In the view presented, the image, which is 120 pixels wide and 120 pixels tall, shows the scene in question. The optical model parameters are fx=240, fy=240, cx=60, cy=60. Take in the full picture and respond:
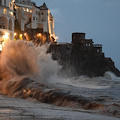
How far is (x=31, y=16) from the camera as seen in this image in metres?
76.4

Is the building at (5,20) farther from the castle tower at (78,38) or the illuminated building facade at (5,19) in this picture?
the castle tower at (78,38)

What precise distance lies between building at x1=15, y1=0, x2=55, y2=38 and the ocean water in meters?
32.5

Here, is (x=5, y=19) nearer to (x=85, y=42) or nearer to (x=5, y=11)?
(x=5, y=11)

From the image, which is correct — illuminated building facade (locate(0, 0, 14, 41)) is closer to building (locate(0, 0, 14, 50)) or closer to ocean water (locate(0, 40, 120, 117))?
building (locate(0, 0, 14, 50))

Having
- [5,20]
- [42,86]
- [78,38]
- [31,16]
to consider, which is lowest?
[42,86]

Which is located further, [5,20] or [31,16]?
[31,16]

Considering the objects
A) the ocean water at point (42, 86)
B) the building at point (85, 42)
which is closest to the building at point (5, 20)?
the ocean water at point (42, 86)

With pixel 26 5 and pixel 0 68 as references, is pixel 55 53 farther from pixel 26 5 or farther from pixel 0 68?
pixel 0 68

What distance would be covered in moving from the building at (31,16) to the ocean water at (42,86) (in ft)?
107

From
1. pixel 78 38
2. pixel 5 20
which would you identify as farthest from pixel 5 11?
pixel 78 38

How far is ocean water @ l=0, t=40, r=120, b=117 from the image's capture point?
1733cm

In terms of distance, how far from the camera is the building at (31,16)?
232 ft

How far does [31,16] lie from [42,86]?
185 feet

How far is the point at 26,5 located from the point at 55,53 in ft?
62.7
